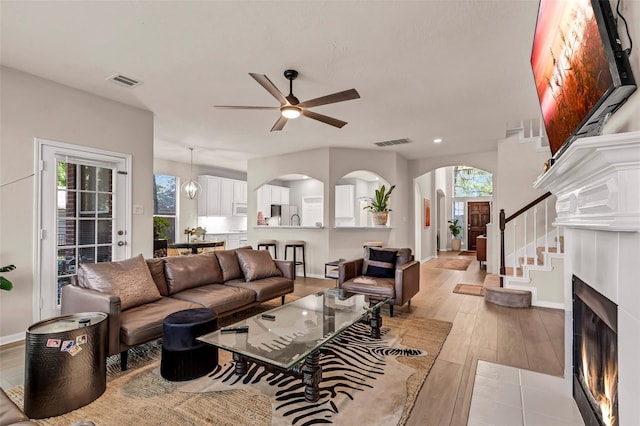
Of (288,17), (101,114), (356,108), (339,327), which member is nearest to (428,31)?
(288,17)

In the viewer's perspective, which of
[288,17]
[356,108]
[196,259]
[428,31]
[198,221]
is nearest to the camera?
[288,17]

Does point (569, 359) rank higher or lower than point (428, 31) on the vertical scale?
lower

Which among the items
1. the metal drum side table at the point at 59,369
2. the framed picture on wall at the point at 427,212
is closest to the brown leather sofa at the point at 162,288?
the metal drum side table at the point at 59,369

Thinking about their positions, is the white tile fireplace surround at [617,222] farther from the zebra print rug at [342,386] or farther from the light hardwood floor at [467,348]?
the zebra print rug at [342,386]

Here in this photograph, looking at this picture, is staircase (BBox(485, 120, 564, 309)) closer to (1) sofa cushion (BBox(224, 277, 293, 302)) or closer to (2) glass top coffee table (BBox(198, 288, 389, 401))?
(2) glass top coffee table (BBox(198, 288, 389, 401))

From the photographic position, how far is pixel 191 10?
7.20ft

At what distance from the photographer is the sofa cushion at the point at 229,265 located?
390 centimetres

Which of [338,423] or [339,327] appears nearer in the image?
[338,423]

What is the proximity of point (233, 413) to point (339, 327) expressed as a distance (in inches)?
35.6

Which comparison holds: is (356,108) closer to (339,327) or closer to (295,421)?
(339,327)

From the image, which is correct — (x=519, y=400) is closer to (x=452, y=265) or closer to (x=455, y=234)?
(x=452, y=265)

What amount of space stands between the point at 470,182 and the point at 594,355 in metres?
11.7

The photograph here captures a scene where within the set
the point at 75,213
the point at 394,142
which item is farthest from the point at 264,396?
the point at 394,142

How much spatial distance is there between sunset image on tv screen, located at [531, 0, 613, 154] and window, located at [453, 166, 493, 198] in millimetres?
10916
